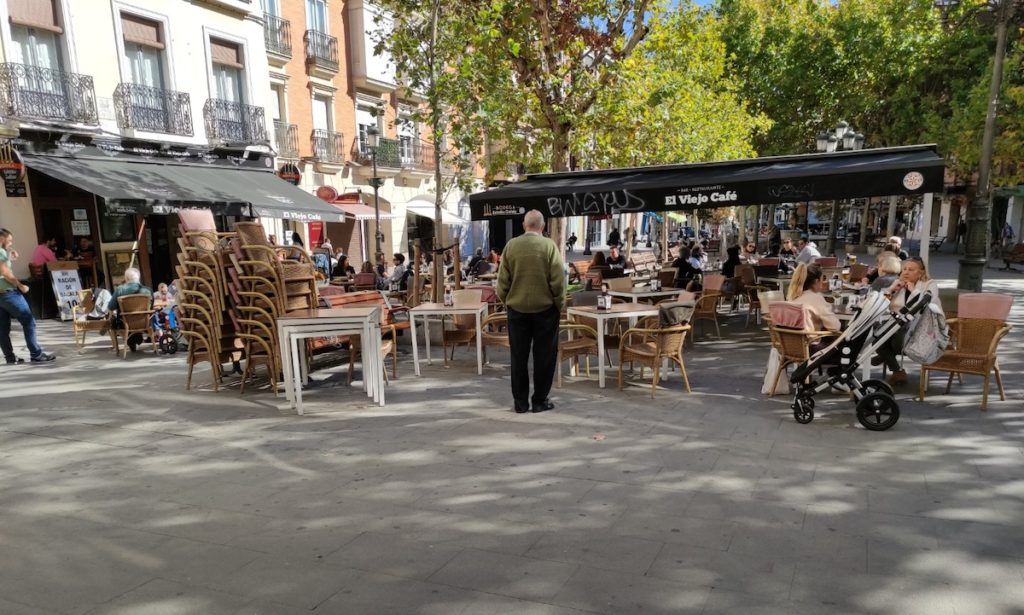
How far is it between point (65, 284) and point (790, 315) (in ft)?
43.8

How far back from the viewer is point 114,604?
2982mm

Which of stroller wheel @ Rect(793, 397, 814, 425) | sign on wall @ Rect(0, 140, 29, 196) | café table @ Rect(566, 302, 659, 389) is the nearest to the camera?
stroller wheel @ Rect(793, 397, 814, 425)

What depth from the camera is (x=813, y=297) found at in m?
6.35

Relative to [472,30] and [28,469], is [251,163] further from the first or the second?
[28,469]

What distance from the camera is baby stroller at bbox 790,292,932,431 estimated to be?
5.32 metres

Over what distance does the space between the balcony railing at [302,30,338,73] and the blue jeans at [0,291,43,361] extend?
48.6 ft

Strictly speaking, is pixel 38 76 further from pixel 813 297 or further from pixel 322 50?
pixel 813 297

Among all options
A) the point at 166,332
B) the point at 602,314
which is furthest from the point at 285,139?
the point at 602,314

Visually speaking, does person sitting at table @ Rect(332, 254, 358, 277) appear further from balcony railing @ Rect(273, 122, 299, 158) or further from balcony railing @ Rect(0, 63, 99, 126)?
balcony railing @ Rect(273, 122, 299, 158)

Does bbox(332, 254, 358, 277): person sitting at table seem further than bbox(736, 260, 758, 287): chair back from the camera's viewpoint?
Yes

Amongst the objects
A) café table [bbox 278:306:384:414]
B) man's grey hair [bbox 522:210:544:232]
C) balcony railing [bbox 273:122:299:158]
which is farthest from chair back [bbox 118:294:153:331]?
balcony railing [bbox 273:122:299:158]

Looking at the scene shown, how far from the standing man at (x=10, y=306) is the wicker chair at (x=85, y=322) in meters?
0.98

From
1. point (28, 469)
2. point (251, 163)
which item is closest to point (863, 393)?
point (28, 469)

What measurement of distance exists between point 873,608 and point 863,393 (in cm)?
292
